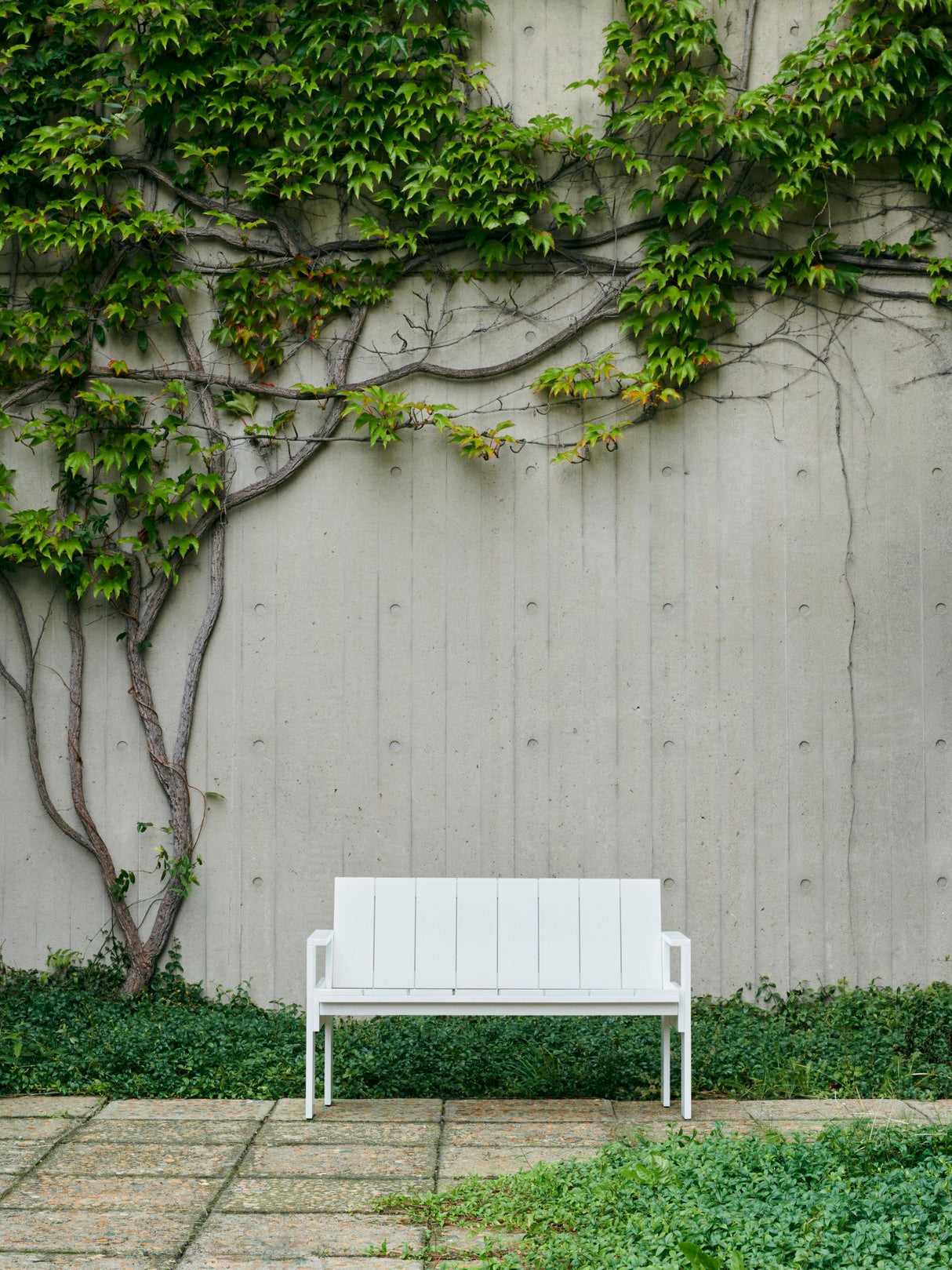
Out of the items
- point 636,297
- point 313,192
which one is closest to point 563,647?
point 636,297

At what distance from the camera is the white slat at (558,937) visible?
363cm

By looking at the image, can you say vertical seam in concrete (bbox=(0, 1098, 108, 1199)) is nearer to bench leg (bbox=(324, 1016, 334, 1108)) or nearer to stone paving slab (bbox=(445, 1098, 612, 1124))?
bench leg (bbox=(324, 1016, 334, 1108))

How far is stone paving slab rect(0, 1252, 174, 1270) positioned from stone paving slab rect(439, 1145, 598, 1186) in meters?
0.75

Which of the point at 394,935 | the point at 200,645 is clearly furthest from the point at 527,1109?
the point at 200,645

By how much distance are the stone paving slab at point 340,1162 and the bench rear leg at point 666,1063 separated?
806 mm

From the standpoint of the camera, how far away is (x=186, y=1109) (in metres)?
3.47

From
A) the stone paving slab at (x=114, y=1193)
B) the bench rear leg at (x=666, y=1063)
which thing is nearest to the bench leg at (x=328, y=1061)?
the stone paving slab at (x=114, y=1193)

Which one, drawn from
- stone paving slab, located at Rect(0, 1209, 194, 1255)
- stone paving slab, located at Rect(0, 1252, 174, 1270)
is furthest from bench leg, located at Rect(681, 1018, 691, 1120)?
stone paving slab, located at Rect(0, 1252, 174, 1270)

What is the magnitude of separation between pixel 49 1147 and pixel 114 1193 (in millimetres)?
454

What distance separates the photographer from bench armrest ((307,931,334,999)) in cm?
340

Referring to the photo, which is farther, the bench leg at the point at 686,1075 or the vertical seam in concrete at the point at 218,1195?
the bench leg at the point at 686,1075

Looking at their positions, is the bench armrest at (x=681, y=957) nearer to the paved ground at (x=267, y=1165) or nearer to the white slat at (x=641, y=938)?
the white slat at (x=641, y=938)

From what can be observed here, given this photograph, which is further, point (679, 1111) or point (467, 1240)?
point (679, 1111)

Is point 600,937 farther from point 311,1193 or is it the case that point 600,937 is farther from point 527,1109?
point 311,1193
